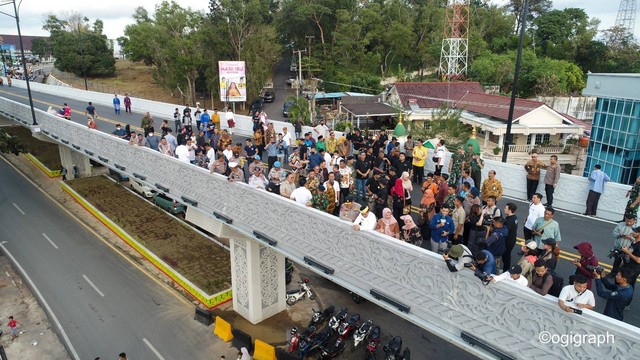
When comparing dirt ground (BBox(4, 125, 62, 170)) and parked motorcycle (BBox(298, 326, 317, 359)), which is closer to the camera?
parked motorcycle (BBox(298, 326, 317, 359))

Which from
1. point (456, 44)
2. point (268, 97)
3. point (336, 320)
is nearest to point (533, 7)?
point (456, 44)

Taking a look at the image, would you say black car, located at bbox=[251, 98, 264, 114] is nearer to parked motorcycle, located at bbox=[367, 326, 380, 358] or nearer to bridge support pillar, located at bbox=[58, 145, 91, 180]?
bridge support pillar, located at bbox=[58, 145, 91, 180]

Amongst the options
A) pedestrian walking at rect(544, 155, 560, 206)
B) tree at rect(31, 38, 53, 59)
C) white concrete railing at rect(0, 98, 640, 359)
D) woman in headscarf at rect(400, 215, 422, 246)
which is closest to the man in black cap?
white concrete railing at rect(0, 98, 640, 359)

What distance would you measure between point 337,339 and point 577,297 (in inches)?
413

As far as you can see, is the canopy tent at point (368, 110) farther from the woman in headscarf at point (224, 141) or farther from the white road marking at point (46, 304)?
the white road marking at point (46, 304)

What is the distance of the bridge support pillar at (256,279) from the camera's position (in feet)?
51.2

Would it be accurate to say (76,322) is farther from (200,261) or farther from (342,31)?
(342,31)

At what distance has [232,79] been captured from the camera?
140 feet

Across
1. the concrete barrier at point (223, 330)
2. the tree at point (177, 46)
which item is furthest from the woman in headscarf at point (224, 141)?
the tree at point (177, 46)

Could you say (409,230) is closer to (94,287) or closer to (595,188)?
(595,188)

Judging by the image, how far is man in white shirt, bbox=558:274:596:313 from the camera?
5.88 metres

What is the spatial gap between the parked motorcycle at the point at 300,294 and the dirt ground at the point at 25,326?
8.33 meters

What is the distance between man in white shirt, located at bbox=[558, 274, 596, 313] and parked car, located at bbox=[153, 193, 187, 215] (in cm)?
2275

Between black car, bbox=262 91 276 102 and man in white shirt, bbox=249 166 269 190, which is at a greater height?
man in white shirt, bbox=249 166 269 190
